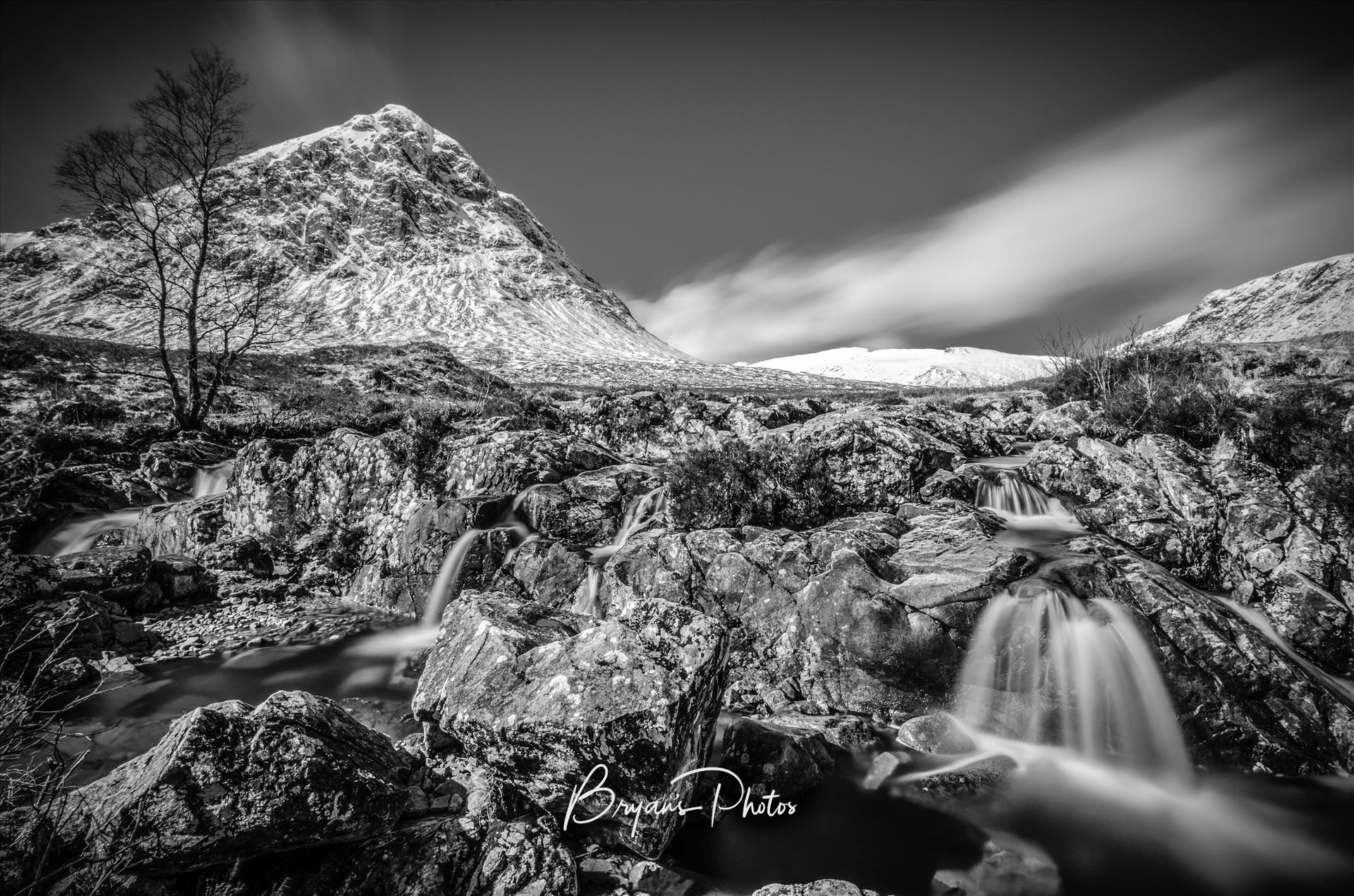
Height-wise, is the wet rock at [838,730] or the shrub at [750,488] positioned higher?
the shrub at [750,488]

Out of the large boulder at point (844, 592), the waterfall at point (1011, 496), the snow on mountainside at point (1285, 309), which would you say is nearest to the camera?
the large boulder at point (844, 592)

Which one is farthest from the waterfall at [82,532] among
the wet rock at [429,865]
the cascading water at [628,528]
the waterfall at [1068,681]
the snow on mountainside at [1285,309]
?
the snow on mountainside at [1285,309]

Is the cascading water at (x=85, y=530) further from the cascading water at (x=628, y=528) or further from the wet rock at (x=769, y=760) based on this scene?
the wet rock at (x=769, y=760)

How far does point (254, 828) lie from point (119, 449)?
2082 centimetres

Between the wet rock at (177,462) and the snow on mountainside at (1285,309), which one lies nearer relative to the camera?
the wet rock at (177,462)

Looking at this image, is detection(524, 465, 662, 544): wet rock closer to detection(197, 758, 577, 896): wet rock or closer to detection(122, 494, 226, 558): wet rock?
detection(197, 758, 577, 896): wet rock

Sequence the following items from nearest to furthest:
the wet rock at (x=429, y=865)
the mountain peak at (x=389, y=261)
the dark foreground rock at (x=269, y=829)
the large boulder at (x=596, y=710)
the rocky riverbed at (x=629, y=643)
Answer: the dark foreground rock at (x=269, y=829), the wet rock at (x=429, y=865), the rocky riverbed at (x=629, y=643), the large boulder at (x=596, y=710), the mountain peak at (x=389, y=261)

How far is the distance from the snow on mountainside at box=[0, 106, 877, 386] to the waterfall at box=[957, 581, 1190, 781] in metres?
40.3

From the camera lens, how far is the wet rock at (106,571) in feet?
33.9

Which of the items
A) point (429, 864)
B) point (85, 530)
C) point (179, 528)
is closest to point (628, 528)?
point (429, 864)

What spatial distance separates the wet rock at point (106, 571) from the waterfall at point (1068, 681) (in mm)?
16661

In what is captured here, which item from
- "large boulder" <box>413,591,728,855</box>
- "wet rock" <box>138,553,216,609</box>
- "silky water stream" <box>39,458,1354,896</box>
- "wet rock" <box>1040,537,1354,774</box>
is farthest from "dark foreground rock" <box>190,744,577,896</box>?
"wet rock" <box>138,553,216,609</box>

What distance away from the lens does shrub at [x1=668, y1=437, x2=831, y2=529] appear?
11.9m

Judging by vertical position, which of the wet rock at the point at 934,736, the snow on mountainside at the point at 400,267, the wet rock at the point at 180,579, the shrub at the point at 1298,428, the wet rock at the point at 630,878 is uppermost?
the snow on mountainside at the point at 400,267
